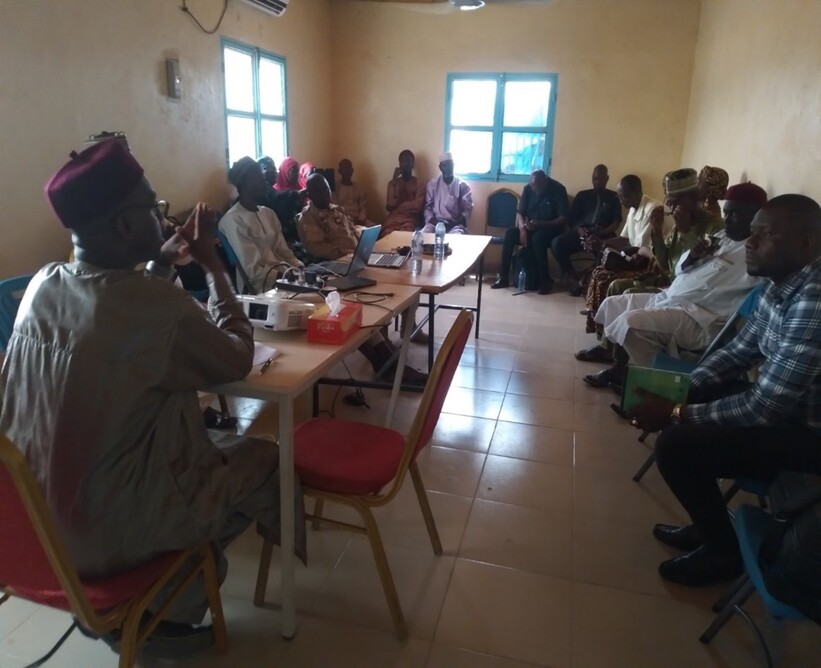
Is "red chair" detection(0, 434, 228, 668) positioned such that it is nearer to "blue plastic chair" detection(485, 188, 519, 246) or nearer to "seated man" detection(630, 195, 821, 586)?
"seated man" detection(630, 195, 821, 586)

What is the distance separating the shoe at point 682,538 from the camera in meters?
2.11

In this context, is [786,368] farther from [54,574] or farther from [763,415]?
[54,574]

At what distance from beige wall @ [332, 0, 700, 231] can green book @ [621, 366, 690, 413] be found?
473 centimetres

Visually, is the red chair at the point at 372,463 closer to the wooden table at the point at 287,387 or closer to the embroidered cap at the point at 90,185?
the wooden table at the point at 287,387

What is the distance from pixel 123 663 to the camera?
1248mm

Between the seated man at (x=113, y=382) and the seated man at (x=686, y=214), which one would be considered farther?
the seated man at (x=686, y=214)

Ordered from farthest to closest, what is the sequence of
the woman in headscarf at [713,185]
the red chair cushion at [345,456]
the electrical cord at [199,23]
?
the electrical cord at [199,23] < the woman in headscarf at [713,185] < the red chair cushion at [345,456]

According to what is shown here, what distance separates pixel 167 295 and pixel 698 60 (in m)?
5.92

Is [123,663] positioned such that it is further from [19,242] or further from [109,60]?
[109,60]

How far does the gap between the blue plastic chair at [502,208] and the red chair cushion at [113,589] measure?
563cm

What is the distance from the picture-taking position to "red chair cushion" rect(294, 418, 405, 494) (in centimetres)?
164

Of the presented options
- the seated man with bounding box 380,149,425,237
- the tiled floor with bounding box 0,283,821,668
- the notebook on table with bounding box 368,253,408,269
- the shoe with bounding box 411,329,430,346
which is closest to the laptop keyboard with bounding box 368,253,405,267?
the notebook on table with bounding box 368,253,408,269

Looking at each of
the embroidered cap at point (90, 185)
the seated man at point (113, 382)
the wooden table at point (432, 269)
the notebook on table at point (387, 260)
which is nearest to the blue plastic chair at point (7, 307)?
the seated man at point (113, 382)

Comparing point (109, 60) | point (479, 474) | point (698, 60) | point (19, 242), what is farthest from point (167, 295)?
point (698, 60)
